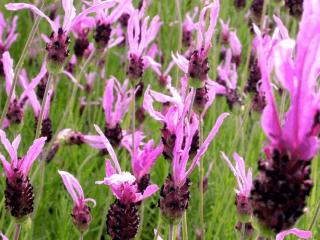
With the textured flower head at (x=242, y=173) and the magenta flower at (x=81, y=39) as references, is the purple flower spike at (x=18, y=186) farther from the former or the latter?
the magenta flower at (x=81, y=39)

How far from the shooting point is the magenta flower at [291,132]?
0.70 meters

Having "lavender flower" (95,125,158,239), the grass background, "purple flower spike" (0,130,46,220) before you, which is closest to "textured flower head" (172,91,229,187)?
"lavender flower" (95,125,158,239)

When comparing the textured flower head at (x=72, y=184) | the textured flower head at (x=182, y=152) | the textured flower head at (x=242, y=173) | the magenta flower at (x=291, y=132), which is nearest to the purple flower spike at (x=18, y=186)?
the textured flower head at (x=72, y=184)

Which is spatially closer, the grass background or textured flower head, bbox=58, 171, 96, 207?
textured flower head, bbox=58, 171, 96, 207

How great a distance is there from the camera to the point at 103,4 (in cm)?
138

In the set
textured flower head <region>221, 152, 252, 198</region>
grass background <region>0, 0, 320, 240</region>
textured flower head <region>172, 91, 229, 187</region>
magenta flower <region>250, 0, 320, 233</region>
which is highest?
magenta flower <region>250, 0, 320, 233</region>

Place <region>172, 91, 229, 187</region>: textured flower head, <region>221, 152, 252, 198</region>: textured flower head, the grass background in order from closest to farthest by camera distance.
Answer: <region>172, 91, 229, 187</region>: textured flower head → <region>221, 152, 252, 198</region>: textured flower head → the grass background

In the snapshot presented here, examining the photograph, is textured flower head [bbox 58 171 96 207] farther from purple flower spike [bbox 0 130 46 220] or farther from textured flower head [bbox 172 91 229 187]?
textured flower head [bbox 172 91 229 187]

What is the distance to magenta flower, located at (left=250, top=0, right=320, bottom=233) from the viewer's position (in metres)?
0.70

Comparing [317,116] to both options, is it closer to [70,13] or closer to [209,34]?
[209,34]

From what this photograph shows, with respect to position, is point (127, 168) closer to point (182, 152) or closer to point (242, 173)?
point (242, 173)

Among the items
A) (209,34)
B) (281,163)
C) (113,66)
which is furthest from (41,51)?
(281,163)

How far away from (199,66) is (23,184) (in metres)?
0.47

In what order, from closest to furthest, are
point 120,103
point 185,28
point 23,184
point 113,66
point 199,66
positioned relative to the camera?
point 23,184 → point 199,66 → point 120,103 → point 185,28 → point 113,66
